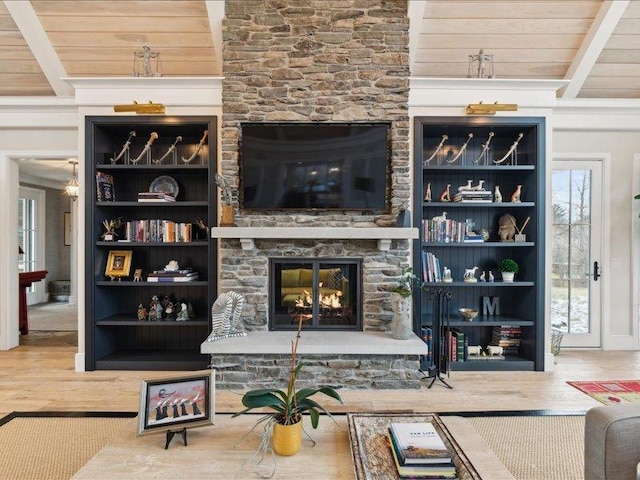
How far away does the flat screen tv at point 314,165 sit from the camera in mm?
3545

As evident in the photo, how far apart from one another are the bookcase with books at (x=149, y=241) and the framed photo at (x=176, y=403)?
1.98 meters

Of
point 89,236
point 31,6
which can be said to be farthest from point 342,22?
point 89,236

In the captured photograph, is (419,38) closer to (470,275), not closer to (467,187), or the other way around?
(467,187)

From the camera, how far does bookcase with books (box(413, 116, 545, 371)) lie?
3.77 meters

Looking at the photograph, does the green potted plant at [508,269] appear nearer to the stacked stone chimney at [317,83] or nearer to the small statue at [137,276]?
the stacked stone chimney at [317,83]

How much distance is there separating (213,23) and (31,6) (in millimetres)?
1631

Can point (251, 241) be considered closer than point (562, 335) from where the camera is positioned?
Yes

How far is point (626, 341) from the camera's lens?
4.46 meters

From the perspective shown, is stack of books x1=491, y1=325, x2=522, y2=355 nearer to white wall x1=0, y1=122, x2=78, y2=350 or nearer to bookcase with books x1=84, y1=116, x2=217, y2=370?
bookcase with books x1=84, y1=116, x2=217, y2=370

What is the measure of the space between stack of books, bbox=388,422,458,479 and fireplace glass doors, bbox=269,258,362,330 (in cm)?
207

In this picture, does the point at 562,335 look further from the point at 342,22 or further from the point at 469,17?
the point at 342,22

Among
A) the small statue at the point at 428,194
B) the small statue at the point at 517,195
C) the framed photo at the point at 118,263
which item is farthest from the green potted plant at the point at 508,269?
the framed photo at the point at 118,263

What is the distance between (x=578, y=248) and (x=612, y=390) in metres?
1.77

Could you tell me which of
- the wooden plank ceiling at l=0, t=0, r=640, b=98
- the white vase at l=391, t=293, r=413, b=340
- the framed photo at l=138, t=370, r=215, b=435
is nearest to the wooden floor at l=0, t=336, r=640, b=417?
the white vase at l=391, t=293, r=413, b=340
